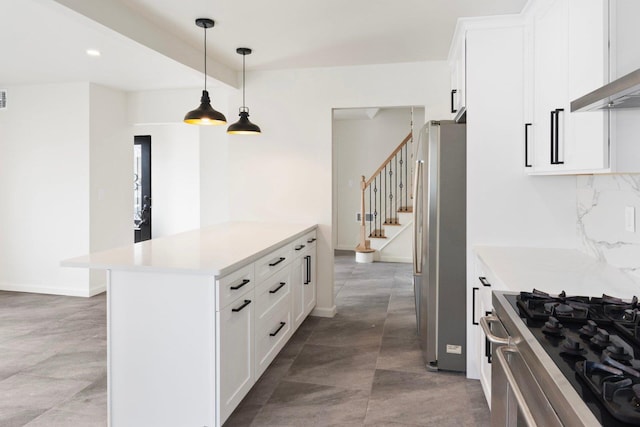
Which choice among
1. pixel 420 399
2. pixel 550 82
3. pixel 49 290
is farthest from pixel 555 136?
pixel 49 290

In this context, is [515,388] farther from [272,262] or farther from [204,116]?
[204,116]

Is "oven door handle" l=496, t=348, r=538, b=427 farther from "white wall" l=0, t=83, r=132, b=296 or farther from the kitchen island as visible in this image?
"white wall" l=0, t=83, r=132, b=296

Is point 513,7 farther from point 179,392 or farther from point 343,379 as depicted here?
point 179,392

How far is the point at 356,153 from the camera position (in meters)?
7.74

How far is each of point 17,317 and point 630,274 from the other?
4.84 metres

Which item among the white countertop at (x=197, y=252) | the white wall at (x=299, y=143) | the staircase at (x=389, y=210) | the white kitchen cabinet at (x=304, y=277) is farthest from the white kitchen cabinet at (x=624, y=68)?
the staircase at (x=389, y=210)

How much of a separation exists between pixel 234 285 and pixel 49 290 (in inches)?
153

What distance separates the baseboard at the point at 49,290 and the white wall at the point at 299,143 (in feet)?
6.60

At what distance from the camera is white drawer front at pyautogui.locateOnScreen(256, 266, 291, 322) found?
8.34 feet

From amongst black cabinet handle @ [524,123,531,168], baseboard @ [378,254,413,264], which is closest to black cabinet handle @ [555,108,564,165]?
black cabinet handle @ [524,123,531,168]

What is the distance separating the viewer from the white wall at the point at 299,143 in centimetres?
395

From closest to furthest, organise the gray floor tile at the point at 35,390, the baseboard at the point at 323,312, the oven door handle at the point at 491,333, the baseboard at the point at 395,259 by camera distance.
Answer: the oven door handle at the point at 491,333, the gray floor tile at the point at 35,390, the baseboard at the point at 323,312, the baseboard at the point at 395,259

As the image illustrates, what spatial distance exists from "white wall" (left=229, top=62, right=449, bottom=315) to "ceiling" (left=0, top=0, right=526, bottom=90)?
0.15 metres

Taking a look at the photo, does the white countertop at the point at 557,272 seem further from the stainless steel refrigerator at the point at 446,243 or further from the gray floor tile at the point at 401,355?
the gray floor tile at the point at 401,355
